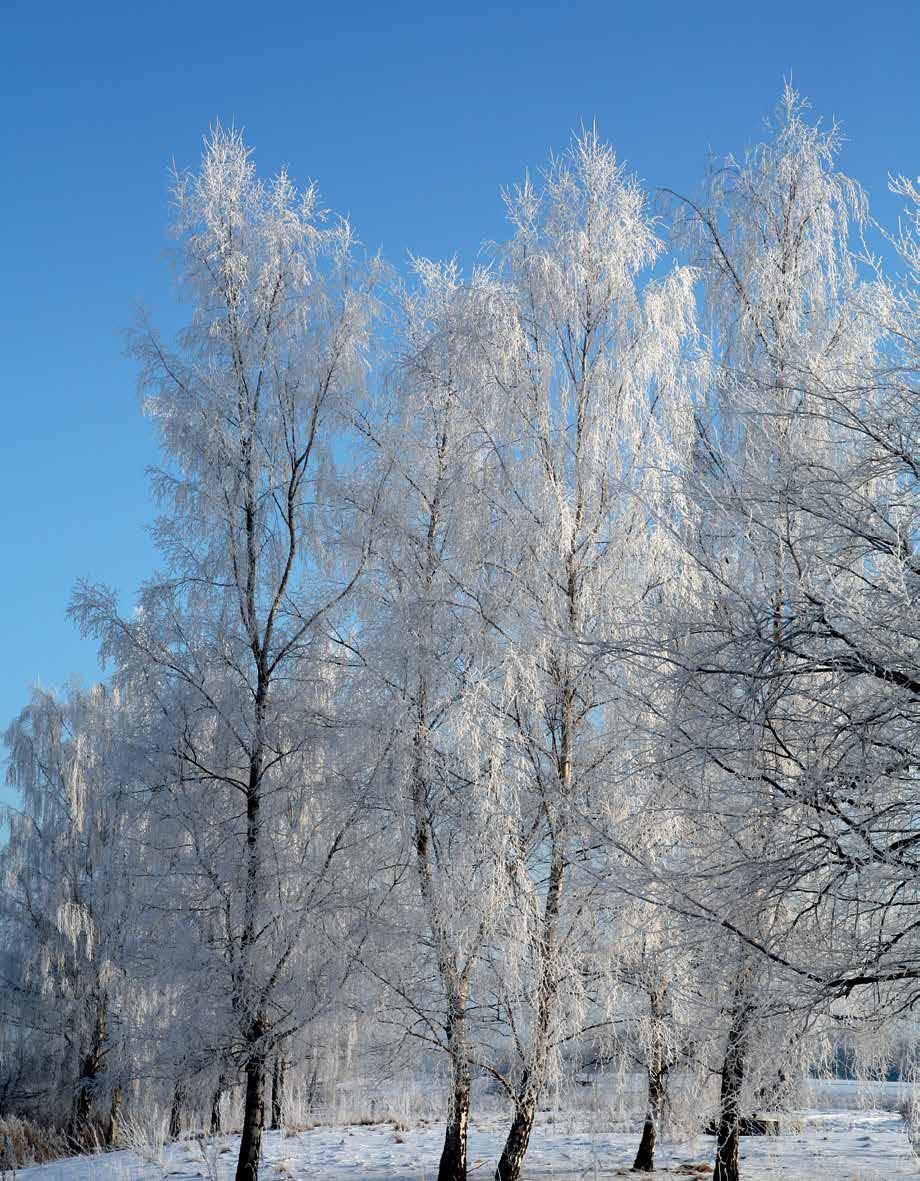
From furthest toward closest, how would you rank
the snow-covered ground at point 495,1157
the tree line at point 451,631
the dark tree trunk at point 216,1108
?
1. the snow-covered ground at point 495,1157
2. the dark tree trunk at point 216,1108
3. the tree line at point 451,631

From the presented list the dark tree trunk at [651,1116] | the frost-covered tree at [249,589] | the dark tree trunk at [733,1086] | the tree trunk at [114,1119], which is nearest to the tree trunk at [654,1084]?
the dark tree trunk at [651,1116]

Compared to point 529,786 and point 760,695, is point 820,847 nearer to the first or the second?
point 760,695

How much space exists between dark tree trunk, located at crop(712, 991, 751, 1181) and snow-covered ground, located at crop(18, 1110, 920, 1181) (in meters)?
1.33

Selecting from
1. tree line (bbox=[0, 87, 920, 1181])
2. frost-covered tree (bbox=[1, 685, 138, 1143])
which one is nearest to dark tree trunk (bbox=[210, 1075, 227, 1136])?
tree line (bbox=[0, 87, 920, 1181])

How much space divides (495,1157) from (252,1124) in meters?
3.21

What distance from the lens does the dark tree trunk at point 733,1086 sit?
225 inches

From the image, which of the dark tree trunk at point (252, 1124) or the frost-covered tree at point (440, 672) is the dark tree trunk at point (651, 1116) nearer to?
the frost-covered tree at point (440, 672)

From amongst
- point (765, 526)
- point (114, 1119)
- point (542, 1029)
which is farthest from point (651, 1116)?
point (114, 1119)

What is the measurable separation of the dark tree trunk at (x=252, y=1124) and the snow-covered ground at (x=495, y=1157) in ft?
2.14

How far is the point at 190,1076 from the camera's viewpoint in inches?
324

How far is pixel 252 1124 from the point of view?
8.33m

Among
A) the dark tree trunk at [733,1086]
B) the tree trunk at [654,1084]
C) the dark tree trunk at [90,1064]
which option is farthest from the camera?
the dark tree trunk at [90,1064]

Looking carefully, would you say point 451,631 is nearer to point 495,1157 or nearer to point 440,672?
point 440,672

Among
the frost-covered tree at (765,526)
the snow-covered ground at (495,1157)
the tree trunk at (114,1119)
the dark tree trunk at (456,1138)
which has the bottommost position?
the tree trunk at (114,1119)
